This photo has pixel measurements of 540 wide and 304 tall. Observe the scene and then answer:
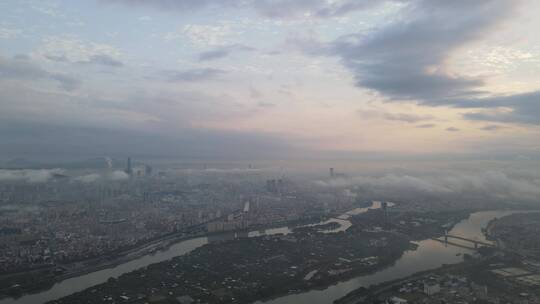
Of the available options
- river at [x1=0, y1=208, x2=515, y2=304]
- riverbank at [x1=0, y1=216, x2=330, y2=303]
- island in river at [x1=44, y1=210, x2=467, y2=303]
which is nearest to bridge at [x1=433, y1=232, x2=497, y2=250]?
river at [x1=0, y1=208, x2=515, y2=304]

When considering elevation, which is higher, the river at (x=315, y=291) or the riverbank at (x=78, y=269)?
the riverbank at (x=78, y=269)

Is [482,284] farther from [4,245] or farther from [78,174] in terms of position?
[78,174]

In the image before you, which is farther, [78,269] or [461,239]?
[461,239]

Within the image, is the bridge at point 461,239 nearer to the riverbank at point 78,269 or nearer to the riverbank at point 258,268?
the riverbank at point 258,268

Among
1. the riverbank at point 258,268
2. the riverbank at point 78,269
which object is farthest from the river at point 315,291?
the riverbank at point 258,268

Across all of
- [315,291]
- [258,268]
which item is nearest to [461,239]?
[315,291]

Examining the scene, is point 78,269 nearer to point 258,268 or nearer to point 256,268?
point 256,268

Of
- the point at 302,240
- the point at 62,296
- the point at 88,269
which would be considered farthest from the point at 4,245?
the point at 302,240

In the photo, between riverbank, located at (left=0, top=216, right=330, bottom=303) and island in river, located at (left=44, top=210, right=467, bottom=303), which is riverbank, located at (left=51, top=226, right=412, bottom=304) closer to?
island in river, located at (left=44, top=210, right=467, bottom=303)
